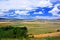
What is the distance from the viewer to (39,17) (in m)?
1.48

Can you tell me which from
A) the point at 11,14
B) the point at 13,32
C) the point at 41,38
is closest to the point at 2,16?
the point at 11,14

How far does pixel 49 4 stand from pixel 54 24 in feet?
0.81

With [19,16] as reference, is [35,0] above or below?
above

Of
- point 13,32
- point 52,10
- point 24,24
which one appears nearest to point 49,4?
point 52,10

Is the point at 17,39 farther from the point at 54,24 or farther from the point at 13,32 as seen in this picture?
the point at 54,24

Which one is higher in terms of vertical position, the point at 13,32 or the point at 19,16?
the point at 19,16

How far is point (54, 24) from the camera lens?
149 cm

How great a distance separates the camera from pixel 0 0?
58.3 inches

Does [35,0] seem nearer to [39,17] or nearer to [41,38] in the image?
[39,17]

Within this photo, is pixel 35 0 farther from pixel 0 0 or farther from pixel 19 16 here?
pixel 0 0

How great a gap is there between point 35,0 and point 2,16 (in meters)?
0.43

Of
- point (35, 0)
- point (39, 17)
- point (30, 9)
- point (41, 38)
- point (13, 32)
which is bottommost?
point (41, 38)

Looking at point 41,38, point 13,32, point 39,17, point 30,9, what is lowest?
point 41,38

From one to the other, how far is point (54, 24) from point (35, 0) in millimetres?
364
